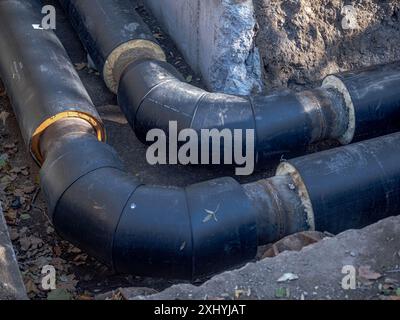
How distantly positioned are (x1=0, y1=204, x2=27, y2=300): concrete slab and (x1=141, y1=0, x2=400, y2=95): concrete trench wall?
3.02 meters

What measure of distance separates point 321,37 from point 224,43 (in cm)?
106

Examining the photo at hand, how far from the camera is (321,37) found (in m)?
7.23

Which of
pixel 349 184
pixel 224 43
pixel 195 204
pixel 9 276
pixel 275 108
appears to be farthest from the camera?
pixel 224 43

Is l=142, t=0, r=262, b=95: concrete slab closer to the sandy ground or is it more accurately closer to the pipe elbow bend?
the sandy ground

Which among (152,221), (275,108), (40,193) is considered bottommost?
(40,193)

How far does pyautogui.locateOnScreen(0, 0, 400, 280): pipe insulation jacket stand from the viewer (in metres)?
5.14

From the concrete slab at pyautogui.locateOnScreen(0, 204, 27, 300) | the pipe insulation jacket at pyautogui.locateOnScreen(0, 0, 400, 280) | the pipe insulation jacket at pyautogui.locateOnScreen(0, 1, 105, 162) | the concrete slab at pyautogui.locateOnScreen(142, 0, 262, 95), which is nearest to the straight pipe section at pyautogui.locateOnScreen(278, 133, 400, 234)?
the pipe insulation jacket at pyautogui.locateOnScreen(0, 0, 400, 280)

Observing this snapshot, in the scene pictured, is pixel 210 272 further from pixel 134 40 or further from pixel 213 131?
pixel 134 40

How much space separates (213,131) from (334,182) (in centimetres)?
120

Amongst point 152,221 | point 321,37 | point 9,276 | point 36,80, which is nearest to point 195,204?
point 152,221

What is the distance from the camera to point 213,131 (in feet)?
20.0

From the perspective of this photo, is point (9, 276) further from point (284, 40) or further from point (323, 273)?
point (284, 40)

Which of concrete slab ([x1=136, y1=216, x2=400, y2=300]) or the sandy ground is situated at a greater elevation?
concrete slab ([x1=136, y1=216, x2=400, y2=300])

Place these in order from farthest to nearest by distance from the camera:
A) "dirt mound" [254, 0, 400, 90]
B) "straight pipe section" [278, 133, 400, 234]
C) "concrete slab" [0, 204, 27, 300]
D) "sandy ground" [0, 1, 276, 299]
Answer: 1. "dirt mound" [254, 0, 400, 90]
2. "sandy ground" [0, 1, 276, 299]
3. "straight pipe section" [278, 133, 400, 234]
4. "concrete slab" [0, 204, 27, 300]
